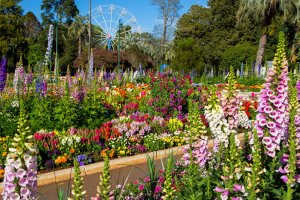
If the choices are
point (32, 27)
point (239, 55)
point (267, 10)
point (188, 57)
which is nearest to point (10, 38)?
point (188, 57)

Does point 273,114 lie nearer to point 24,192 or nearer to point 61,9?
point 24,192

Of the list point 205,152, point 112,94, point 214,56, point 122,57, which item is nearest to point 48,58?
point 112,94

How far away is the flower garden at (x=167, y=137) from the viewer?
2.02 meters

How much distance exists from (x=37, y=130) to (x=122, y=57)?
2442cm

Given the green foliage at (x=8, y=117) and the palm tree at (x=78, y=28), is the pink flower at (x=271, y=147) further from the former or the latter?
the palm tree at (x=78, y=28)

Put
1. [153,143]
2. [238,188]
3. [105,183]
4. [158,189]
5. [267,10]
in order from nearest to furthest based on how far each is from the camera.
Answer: [105,183] → [238,188] → [158,189] → [153,143] → [267,10]

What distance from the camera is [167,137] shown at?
6965 mm

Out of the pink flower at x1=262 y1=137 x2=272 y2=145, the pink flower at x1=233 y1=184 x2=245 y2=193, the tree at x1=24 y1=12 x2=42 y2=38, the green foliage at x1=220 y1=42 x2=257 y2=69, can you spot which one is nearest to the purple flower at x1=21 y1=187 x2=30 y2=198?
the pink flower at x1=233 y1=184 x2=245 y2=193

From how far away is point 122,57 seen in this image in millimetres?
31219

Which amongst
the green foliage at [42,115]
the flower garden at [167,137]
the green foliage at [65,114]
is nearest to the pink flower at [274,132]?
the flower garden at [167,137]

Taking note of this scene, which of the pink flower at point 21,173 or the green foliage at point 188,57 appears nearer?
the pink flower at point 21,173

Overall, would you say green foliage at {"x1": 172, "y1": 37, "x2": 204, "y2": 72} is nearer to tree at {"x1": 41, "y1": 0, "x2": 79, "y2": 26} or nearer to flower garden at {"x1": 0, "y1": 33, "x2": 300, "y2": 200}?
flower garden at {"x1": 0, "y1": 33, "x2": 300, "y2": 200}

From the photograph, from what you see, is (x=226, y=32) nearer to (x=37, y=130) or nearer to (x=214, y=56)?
(x=214, y=56)

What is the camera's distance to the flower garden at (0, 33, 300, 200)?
2.02 m
